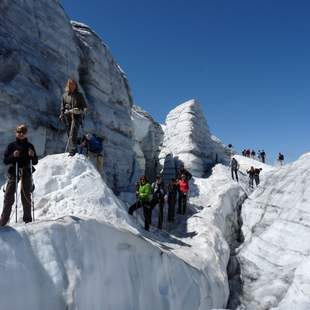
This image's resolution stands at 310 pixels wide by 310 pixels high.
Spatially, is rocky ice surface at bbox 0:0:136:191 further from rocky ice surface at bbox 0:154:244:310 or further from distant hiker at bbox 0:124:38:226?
distant hiker at bbox 0:124:38:226

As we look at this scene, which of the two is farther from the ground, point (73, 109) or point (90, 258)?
point (73, 109)

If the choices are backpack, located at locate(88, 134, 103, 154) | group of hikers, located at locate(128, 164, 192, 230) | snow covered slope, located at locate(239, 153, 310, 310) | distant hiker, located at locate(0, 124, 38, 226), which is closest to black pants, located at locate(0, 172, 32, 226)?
Answer: distant hiker, located at locate(0, 124, 38, 226)

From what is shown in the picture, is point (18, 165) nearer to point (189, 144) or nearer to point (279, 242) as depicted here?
point (279, 242)

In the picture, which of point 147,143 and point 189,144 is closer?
point 189,144

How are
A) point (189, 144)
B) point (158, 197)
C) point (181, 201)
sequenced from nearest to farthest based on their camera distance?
point (158, 197) < point (181, 201) < point (189, 144)

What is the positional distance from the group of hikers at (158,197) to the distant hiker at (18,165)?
697 cm

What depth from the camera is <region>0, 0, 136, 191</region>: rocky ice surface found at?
20.3 meters

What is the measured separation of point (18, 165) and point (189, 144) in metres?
33.3

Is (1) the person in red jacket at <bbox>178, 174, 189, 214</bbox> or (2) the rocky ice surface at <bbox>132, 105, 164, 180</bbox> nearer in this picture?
(1) the person in red jacket at <bbox>178, 174, 189, 214</bbox>

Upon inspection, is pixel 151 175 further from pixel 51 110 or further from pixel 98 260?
pixel 98 260

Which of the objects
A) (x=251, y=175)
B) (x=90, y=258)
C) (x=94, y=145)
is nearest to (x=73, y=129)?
(x=94, y=145)

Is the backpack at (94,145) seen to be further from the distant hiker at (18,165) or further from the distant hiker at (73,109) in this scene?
the distant hiker at (18,165)

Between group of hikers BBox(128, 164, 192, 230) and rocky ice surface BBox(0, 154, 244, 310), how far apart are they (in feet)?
4.77

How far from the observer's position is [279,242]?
18.5 meters
